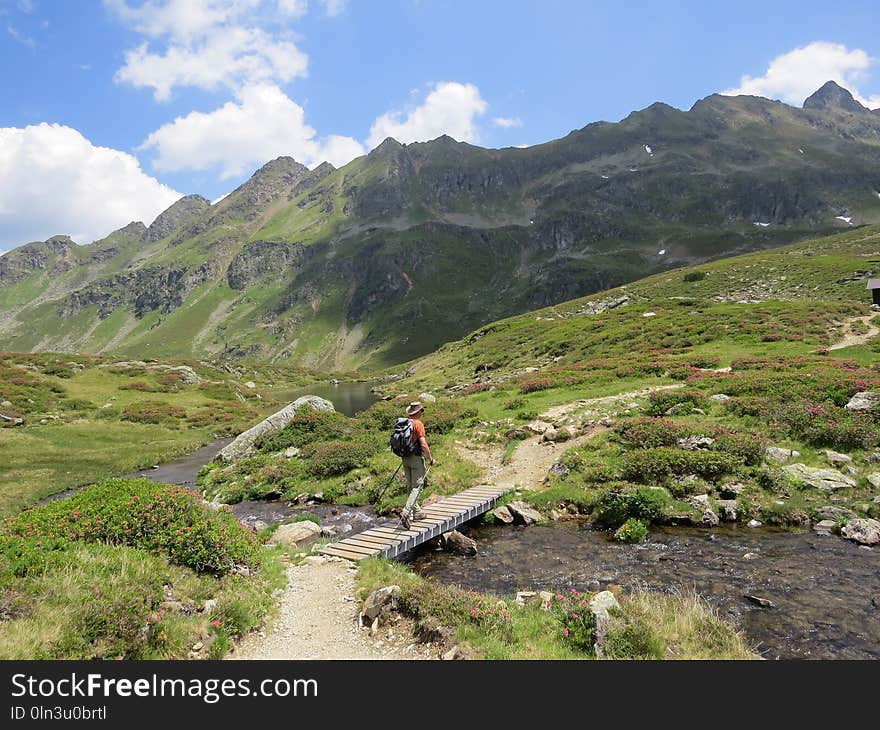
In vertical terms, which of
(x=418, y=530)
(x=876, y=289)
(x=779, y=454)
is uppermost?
(x=876, y=289)

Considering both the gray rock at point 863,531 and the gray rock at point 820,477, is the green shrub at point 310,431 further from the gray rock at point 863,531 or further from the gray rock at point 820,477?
the gray rock at point 863,531

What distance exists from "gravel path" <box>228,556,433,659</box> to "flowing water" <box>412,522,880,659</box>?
3.71 metres

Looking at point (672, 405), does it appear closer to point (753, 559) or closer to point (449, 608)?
point (753, 559)

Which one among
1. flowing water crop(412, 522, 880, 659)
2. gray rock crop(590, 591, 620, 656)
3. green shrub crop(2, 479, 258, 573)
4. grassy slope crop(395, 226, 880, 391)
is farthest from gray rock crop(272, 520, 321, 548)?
grassy slope crop(395, 226, 880, 391)

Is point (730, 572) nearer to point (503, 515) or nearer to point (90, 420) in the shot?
point (503, 515)

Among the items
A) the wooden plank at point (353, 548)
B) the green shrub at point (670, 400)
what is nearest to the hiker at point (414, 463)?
the wooden plank at point (353, 548)

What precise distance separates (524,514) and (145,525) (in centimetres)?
1206

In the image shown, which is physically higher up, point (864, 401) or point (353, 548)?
point (864, 401)

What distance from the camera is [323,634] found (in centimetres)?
916

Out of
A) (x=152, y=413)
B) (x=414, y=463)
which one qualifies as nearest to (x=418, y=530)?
(x=414, y=463)

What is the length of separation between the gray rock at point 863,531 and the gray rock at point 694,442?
5.75 metres

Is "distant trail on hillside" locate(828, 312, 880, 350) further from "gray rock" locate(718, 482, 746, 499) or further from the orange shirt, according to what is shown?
the orange shirt

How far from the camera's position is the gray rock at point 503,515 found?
17.5m

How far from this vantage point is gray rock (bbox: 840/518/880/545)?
1309 cm
